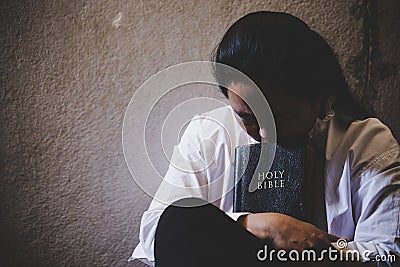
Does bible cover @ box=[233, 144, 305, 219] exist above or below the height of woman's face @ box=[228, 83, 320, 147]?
below

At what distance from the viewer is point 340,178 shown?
0.92 m

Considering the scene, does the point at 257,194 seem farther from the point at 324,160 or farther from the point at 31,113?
the point at 31,113

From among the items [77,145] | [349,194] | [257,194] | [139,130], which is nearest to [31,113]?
[77,145]

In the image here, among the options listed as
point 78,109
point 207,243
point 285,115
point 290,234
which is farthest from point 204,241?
point 78,109

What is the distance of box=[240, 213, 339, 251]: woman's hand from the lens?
2.63ft

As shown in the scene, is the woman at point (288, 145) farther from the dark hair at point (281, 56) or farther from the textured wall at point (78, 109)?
the textured wall at point (78, 109)

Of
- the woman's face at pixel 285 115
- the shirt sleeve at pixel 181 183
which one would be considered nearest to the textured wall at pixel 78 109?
the shirt sleeve at pixel 181 183

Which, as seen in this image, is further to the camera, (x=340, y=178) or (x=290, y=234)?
(x=340, y=178)

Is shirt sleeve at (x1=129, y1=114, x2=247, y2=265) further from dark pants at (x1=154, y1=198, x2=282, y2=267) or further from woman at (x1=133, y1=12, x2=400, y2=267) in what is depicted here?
dark pants at (x1=154, y1=198, x2=282, y2=267)

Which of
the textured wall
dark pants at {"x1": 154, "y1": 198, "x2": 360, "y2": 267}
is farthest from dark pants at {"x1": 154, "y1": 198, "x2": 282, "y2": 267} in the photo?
the textured wall

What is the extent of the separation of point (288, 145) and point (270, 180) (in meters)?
0.07

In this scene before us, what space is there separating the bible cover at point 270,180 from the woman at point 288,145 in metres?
0.03

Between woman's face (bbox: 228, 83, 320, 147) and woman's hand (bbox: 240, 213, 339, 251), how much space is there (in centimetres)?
14

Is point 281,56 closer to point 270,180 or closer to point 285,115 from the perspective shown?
point 285,115
